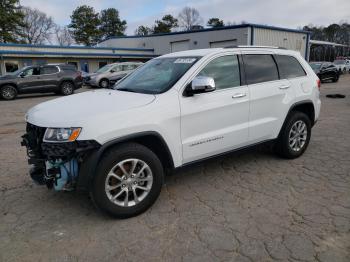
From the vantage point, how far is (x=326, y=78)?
22.1 m

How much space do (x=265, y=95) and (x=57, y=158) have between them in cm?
288

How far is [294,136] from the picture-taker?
4.89m

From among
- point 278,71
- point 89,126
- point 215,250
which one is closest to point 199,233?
point 215,250

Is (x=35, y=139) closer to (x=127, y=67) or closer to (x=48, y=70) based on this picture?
(x=48, y=70)

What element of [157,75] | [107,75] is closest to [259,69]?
[157,75]

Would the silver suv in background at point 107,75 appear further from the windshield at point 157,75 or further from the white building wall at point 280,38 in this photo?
the windshield at point 157,75

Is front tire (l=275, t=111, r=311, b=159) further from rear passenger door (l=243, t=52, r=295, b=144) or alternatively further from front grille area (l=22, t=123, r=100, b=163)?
front grille area (l=22, t=123, r=100, b=163)

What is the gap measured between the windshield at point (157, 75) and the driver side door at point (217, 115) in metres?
0.26

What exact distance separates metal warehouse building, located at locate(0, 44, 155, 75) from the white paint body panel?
28.6 meters

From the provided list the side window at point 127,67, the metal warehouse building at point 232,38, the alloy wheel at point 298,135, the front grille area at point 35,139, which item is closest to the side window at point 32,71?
the side window at point 127,67

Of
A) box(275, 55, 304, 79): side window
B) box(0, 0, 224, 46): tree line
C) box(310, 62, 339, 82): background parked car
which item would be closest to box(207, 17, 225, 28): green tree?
box(0, 0, 224, 46): tree line

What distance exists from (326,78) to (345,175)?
20.3 m

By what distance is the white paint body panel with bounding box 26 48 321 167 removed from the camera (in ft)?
9.95

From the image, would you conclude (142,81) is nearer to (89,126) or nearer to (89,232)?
(89,126)
